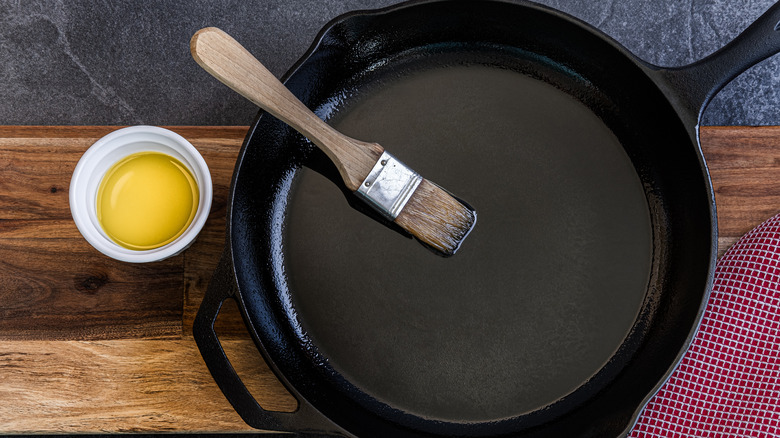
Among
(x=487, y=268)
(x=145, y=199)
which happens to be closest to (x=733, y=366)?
(x=487, y=268)

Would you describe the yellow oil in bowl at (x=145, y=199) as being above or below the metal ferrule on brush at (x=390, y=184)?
below

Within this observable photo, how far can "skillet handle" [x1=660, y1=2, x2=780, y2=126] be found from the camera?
55 cm

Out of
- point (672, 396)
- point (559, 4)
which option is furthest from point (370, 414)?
point (559, 4)

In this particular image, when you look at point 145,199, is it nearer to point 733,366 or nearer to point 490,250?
point 490,250

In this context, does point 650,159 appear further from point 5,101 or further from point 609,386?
point 5,101

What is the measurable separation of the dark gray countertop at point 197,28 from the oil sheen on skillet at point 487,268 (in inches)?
7.5

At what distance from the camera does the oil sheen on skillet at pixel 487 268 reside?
0.65 meters

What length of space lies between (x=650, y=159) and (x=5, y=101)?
845 millimetres

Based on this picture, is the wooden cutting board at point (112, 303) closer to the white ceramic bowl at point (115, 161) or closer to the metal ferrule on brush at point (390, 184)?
the white ceramic bowl at point (115, 161)

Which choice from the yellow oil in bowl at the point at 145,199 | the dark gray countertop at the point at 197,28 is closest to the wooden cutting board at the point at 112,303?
the yellow oil in bowl at the point at 145,199

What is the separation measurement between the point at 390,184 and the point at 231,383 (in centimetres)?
26

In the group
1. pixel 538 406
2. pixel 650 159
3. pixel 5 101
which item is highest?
pixel 650 159

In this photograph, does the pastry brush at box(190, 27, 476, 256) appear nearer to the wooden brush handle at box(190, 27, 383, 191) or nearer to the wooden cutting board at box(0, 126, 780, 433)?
the wooden brush handle at box(190, 27, 383, 191)

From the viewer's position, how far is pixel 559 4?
2.57ft
